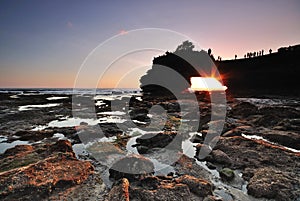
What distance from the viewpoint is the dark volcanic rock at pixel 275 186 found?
178 inches

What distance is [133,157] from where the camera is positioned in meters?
6.05

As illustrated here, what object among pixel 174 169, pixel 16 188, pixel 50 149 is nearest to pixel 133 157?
pixel 174 169

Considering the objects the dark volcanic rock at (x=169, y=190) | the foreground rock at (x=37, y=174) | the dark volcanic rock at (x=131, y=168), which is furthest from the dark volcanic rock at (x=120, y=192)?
the foreground rock at (x=37, y=174)

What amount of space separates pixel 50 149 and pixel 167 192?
17.5ft

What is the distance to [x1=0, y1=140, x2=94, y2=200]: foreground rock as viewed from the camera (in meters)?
4.30

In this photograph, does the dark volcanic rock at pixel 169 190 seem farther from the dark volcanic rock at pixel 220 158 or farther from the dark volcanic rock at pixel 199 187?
the dark volcanic rock at pixel 220 158

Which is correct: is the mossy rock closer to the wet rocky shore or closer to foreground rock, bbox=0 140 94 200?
the wet rocky shore

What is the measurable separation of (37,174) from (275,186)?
22.2ft

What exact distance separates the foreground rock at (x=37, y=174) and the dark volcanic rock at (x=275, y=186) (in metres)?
5.17

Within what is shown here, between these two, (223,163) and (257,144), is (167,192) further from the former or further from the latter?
(257,144)

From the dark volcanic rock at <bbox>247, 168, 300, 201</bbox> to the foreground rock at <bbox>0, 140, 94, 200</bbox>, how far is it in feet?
17.0

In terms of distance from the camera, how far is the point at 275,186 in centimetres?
471

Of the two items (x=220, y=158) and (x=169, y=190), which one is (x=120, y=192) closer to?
(x=169, y=190)

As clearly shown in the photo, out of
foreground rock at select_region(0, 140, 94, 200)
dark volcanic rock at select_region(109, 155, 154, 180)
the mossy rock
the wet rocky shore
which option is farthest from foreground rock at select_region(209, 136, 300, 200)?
foreground rock at select_region(0, 140, 94, 200)
